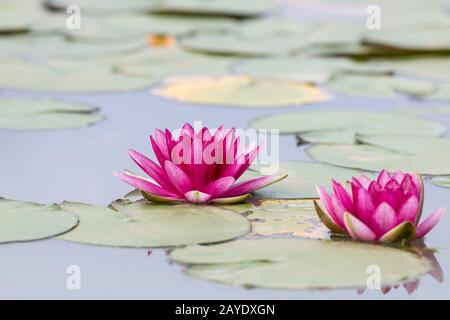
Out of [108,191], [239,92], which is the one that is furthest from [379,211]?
[239,92]

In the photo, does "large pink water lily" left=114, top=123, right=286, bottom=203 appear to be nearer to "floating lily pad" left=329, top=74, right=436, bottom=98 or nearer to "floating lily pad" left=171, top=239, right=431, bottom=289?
"floating lily pad" left=171, top=239, right=431, bottom=289

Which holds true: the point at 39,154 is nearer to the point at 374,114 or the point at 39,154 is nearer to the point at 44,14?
the point at 374,114

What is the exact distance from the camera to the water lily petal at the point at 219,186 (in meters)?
2.24

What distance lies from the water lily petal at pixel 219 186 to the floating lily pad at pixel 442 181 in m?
0.54

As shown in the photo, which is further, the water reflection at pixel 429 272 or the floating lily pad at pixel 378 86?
the floating lily pad at pixel 378 86

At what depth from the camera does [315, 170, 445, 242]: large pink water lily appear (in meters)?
2.00

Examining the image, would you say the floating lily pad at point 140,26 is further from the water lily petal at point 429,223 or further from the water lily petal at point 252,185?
the water lily petal at point 429,223

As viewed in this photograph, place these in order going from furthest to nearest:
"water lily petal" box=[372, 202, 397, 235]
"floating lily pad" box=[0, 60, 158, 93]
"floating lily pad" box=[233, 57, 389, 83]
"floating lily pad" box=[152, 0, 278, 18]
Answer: "floating lily pad" box=[152, 0, 278, 18] → "floating lily pad" box=[233, 57, 389, 83] → "floating lily pad" box=[0, 60, 158, 93] → "water lily petal" box=[372, 202, 397, 235]

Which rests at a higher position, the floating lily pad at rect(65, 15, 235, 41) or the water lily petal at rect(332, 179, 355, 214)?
the floating lily pad at rect(65, 15, 235, 41)

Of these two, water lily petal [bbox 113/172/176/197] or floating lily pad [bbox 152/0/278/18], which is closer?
water lily petal [bbox 113/172/176/197]

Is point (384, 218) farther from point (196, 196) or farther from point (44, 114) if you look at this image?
point (44, 114)

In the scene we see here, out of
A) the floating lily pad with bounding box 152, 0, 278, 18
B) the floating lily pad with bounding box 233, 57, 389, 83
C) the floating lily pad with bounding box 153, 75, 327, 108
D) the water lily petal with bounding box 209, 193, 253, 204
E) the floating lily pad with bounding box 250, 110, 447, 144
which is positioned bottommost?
the water lily petal with bounding box 209, 193, 253, 204

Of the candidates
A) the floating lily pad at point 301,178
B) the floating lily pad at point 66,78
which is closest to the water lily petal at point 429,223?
the floating lily pad at point 301,178

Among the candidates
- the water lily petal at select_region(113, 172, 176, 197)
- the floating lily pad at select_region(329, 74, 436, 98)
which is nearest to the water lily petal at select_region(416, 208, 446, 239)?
the water lily petal at select_region(113, 172, 176, 197)
